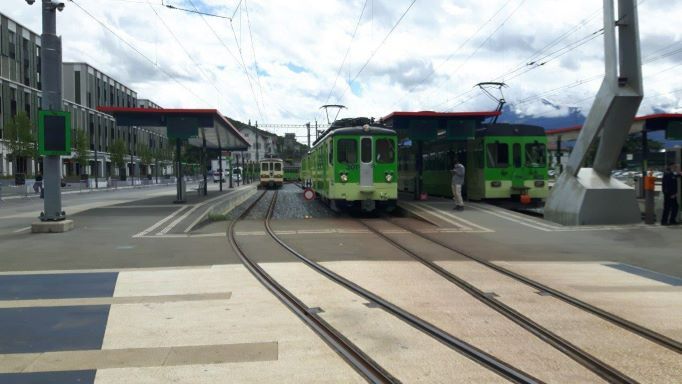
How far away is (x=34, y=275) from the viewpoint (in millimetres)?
8398

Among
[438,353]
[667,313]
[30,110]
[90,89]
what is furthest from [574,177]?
[90,89]

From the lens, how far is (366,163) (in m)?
18.5

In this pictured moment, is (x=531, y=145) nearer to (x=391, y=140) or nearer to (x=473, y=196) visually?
(x=473, y=196)

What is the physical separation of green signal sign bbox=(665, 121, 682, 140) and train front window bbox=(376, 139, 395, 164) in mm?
10430

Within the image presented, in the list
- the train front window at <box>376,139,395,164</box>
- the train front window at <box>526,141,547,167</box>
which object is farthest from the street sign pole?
the train front window at <box>526,141,547,167</box>

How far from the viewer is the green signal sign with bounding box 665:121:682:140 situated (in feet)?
69.1

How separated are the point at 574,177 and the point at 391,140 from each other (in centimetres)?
589

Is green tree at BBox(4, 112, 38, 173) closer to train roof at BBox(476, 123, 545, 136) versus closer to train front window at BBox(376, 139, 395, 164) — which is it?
train front window at BBox(376, 139, 395, 164)

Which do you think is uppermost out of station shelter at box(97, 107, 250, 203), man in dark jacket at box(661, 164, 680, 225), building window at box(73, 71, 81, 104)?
building window at box(73, 71, 81, 104)

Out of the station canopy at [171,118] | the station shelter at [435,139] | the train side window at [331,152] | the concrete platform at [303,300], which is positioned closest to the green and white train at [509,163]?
the station shelter at [435,139]

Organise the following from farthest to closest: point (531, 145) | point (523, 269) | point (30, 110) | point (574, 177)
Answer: point (30, 110)
point (531, 145)
point (574, 177)
point (523, 269)

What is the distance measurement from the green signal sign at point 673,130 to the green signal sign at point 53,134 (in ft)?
64.6

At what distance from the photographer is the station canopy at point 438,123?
22.4 m

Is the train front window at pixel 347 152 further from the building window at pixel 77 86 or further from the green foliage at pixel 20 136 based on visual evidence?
the building window at pixel 77 86
